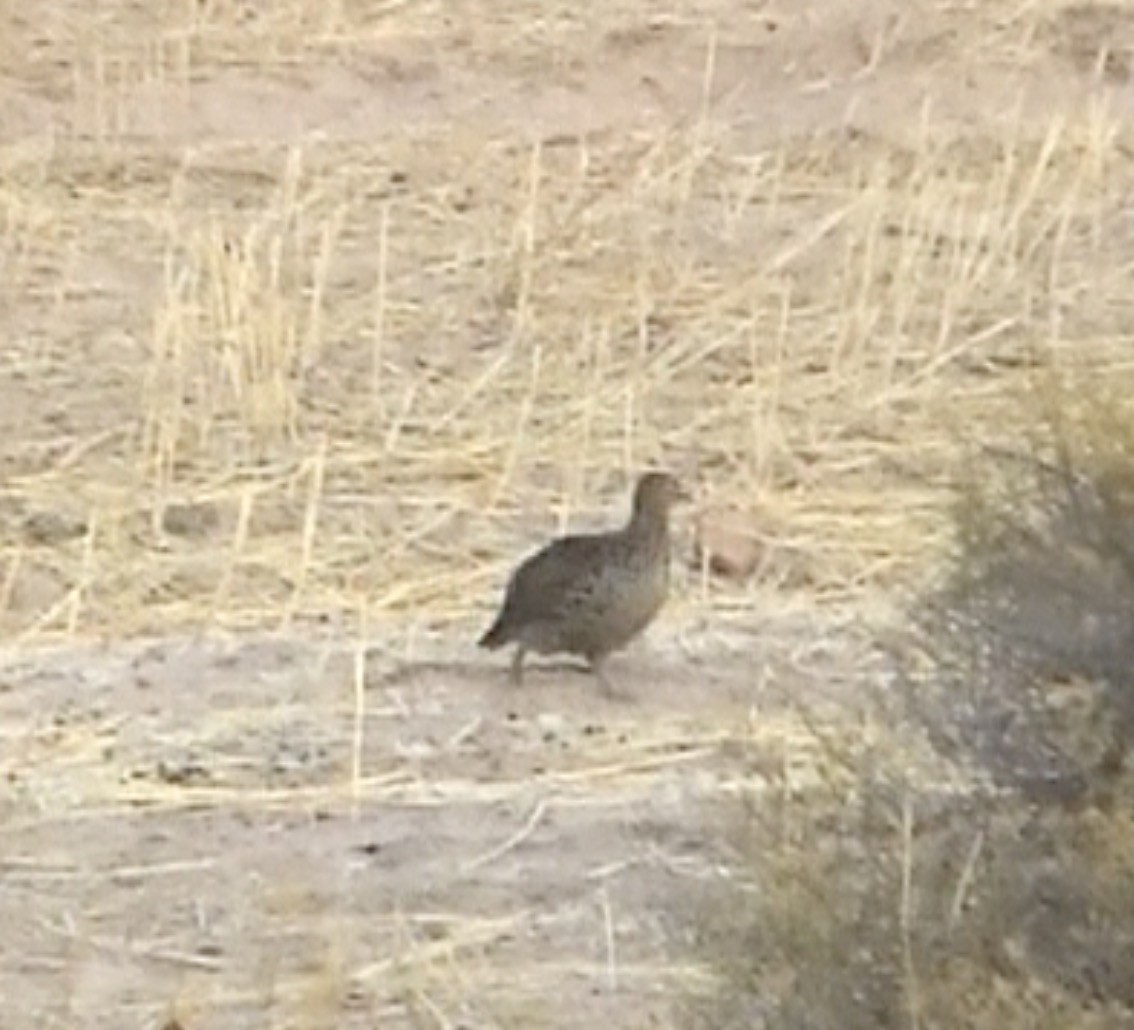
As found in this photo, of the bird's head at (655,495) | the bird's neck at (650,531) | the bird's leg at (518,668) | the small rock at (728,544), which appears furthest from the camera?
the small rock at (728,544)

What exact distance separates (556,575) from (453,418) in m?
3.20

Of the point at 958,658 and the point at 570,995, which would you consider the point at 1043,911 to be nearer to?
the point at 958,658

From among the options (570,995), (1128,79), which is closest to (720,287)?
(1128,79)

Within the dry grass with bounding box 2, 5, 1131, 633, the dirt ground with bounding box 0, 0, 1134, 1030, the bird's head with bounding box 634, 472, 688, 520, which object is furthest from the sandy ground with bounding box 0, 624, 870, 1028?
the dry grass with bounding box 2, 5, 1131, 633

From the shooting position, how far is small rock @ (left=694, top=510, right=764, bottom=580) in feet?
40.7

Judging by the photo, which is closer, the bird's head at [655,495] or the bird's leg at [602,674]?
the bird's leg at [602,674]

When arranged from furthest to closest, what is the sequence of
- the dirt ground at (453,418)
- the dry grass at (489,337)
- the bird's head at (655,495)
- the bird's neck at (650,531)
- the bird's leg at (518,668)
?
the dry grass at (489,337)
the bird's head at (655,495)
the bird's neck at (650,531)
the bird's leg at (518,668)
the dirt ground at (453,418)

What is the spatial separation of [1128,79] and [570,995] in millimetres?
11195

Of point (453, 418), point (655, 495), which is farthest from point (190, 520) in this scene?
point (655, 495)

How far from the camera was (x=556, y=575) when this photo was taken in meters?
11.1

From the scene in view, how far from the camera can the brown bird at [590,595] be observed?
35.8 ft

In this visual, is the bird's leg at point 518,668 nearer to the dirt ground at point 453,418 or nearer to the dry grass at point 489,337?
the dirt ground at point 453,418

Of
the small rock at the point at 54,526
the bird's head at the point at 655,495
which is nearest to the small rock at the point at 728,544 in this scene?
the bird's head at the point at 655,495

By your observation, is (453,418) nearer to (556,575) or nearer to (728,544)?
(728,544)
